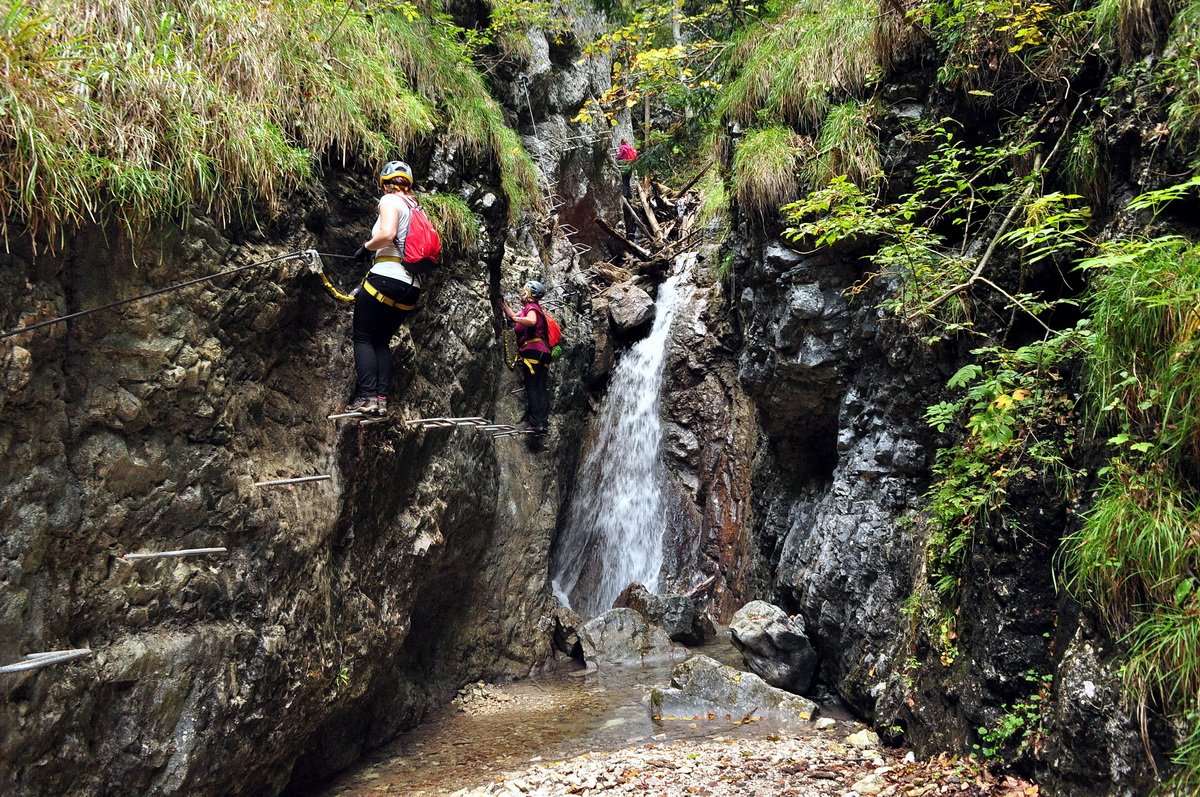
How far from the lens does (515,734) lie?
7.28 m

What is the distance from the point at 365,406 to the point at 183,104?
97.7 inches

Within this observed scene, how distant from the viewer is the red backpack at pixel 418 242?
235 inches

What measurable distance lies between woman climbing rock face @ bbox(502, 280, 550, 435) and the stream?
3634mm

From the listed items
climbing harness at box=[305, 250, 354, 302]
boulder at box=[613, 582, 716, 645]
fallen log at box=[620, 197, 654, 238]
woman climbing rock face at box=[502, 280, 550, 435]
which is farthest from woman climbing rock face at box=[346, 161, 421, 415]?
fallen log at box=[620, 197, 654, 238]

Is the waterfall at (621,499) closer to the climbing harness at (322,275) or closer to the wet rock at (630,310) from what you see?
the wet rock at (630,310)

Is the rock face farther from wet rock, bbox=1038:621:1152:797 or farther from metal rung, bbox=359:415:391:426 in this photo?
wet rock, bbox=1038:621:1152:797

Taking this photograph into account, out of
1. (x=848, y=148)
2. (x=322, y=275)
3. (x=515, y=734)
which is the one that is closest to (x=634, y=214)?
(x=848, y=148)

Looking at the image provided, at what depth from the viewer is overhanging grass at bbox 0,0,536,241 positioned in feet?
12.9

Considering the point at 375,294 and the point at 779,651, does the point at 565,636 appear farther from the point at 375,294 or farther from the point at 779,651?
the point at 375,294

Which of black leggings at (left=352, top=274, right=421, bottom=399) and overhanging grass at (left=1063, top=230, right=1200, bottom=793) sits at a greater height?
black leggings at (left=352, top=274, right=421, bottom=399)

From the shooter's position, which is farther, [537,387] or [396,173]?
[537,387]

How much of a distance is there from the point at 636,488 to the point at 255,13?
9.33 metres

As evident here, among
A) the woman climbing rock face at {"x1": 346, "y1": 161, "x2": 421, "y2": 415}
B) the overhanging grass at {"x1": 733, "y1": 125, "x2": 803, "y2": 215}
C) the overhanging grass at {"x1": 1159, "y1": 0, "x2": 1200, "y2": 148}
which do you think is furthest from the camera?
the overhanging grass at {"x1": 733, "y1": 125, "x2": 803, "y2": 215}

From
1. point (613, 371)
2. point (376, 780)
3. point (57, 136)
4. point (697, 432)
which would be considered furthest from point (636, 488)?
point (57, 136)
